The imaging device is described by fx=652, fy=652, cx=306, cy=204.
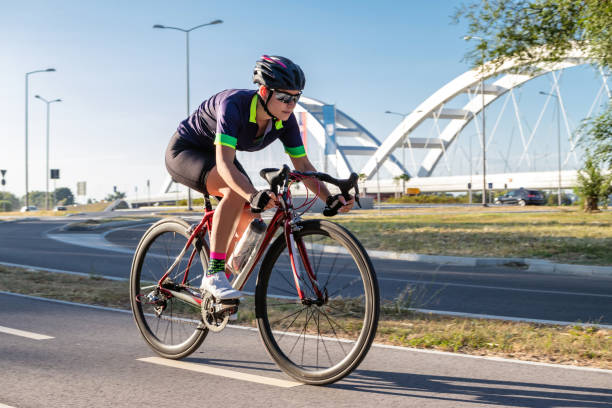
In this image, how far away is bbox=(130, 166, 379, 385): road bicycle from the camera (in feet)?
10.8

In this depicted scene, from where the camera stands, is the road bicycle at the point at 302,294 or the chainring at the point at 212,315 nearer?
the road bicycle at the point at 302,294

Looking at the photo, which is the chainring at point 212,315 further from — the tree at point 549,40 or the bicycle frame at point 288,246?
the tree at point 549,40

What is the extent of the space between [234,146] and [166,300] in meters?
1.40

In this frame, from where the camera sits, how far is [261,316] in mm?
3586

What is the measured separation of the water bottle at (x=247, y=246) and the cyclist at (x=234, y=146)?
6 cm

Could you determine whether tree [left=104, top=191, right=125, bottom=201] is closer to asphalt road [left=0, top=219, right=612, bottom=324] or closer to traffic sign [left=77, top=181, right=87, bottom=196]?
traffic sign [left=77, top=181, right=87, bottom=196]

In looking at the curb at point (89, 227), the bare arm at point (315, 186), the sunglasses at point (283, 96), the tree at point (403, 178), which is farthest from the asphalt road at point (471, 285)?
the tree at point (403, 178)

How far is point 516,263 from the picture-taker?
39.9ft

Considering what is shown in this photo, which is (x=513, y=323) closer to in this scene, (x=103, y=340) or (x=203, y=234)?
(x=203, y=234)

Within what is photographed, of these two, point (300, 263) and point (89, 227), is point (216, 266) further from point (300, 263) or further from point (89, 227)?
point (89, 227)

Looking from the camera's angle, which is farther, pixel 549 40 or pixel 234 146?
pixel 549 40

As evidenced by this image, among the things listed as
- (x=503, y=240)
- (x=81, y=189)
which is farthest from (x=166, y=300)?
(x=81, y=189)

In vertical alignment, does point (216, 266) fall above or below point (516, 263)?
above

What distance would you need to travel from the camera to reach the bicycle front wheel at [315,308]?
3312 millimetres
